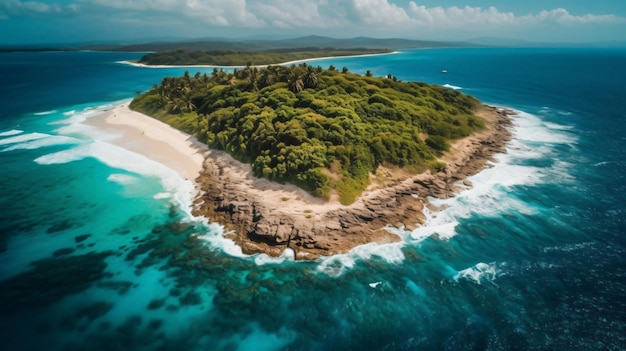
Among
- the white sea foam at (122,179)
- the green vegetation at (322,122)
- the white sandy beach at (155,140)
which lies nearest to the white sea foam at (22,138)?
the white sandy beach at (155,140)

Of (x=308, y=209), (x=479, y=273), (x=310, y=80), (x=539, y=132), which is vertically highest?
(x=310, y=80)

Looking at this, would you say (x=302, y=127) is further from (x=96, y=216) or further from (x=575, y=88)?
(x=575, y=88)

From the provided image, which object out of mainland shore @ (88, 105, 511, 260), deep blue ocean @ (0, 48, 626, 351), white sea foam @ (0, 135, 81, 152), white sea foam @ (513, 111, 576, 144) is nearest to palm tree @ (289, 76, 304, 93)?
mainland shore @ (88, 105, 511, 260)

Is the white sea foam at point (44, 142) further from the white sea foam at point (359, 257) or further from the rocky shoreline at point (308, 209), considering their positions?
the white sea foam at point (359, 257)

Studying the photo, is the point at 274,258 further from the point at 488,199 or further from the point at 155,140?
the point at 155,140

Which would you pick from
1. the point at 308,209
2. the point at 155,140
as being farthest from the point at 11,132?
the point at 308,209

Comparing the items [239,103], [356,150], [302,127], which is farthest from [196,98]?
[356,150]
